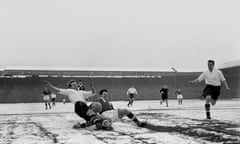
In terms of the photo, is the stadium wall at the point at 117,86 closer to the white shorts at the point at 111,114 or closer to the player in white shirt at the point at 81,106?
the player in white shirt at the point at 81,106

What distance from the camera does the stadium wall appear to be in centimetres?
3012

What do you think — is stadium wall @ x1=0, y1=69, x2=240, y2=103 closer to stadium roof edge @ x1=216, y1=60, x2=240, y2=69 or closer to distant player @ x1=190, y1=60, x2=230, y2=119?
stadium roof edge @ x1=216, y1=60, x2=240, y2=69

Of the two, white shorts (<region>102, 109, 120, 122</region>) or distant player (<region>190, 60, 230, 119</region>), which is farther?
distant player (<region>190, 60, 230, 119</region>)

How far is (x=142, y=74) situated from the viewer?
33.1 metres

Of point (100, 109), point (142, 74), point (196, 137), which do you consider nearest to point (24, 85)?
point (142, 74)

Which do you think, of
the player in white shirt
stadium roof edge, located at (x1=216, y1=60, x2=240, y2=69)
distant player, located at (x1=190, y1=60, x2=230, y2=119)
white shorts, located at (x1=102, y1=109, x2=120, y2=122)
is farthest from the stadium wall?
white shorts, located at (x1=102, y1=109, x2=120, y2=122)

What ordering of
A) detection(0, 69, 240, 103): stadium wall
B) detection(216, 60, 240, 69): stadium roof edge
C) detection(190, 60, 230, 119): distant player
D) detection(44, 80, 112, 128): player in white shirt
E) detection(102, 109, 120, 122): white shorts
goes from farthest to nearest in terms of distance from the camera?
detection(0, 69, 240, 103): stadium wall → detection(216, 60, 240, 69): stadium roof edge → detection(190, 60, 230, 119): distant player → detection(102, 109, 120, 122): white shorts → detection(44, 80, 112, 128): player in white shirt

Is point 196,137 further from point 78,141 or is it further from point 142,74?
point 142,74

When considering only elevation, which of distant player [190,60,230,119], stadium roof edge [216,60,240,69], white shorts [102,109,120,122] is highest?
stadium roof edge [216,60,240,69]

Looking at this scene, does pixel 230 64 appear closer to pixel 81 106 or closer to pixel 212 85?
pixel 212 85

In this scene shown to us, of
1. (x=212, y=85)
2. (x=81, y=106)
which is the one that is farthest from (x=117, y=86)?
(x=81, y=106)

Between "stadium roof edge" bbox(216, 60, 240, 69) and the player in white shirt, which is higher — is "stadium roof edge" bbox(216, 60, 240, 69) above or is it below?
above

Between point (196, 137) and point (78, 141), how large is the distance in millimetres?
2044

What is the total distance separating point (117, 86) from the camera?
32.8m
